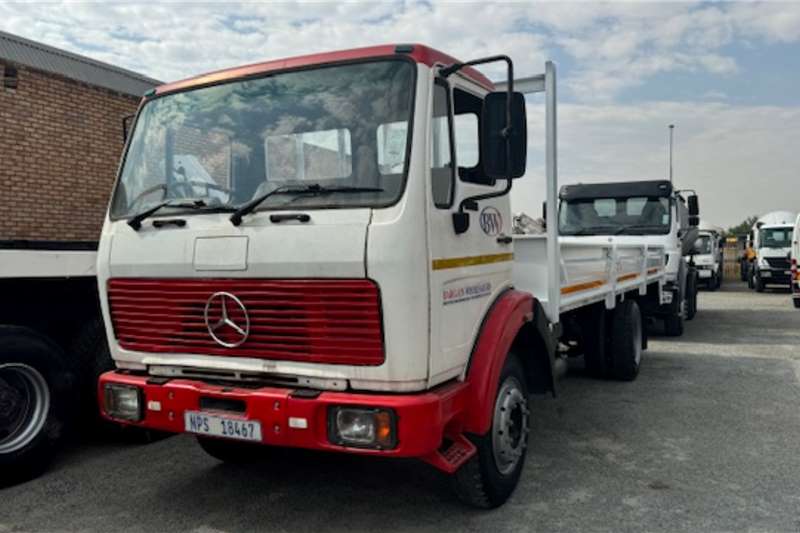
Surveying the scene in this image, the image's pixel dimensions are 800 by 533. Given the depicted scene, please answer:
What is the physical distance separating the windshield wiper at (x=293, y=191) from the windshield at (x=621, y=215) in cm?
769

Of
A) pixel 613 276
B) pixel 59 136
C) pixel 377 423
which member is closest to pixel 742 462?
pixel 613 276

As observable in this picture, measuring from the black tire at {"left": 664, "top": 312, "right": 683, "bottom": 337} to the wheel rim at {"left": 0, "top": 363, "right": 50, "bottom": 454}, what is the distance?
910cm

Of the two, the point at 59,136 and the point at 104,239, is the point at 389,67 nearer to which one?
the point at 104,239

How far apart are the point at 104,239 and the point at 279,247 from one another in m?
1.19

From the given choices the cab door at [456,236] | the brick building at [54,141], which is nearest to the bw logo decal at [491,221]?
the cab door at [456,236]

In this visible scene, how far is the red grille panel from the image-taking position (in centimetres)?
303

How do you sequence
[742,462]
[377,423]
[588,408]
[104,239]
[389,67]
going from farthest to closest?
[588,408]
[742,462]
[104,239]
[389,67]
[377,423]

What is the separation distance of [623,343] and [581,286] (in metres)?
1.93

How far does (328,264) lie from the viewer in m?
3.02

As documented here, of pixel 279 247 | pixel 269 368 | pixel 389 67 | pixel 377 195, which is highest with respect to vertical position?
pixel 389 67

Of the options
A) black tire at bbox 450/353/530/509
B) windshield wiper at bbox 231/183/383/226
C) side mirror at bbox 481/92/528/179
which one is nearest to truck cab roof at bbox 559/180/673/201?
black tire at bbox 450/353/530/509

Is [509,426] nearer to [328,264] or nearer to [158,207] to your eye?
[328,264]

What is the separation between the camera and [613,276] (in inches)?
251

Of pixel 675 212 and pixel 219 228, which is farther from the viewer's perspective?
pixel 675 212
